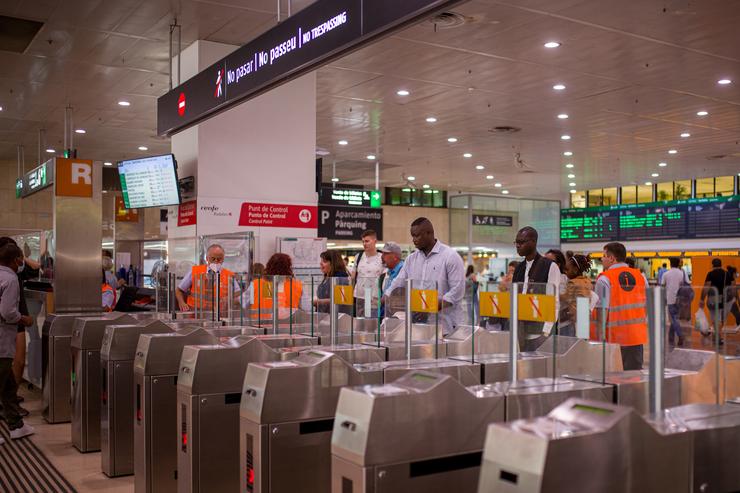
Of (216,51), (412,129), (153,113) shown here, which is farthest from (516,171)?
(216,51)

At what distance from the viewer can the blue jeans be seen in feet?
10.3

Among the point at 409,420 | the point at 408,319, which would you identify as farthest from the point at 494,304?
the point at 409,420

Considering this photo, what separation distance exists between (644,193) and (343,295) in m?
18.9

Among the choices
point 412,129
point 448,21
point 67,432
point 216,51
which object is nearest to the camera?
point 67,432

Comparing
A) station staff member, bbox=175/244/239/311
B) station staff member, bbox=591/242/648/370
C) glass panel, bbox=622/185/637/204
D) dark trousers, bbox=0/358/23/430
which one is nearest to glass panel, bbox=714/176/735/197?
glass panel, bbox=622/185/637/204

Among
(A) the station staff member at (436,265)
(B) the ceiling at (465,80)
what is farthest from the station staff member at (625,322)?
(B) the ceiling at (465,80)

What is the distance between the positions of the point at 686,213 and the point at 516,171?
4.05 m

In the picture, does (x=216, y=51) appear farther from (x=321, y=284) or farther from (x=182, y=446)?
(x=182, y=446)

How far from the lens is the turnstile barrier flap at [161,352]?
4.31m

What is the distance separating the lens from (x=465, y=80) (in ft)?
31.5

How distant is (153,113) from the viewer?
1185 cm

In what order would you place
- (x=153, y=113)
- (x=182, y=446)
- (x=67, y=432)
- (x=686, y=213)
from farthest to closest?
1. (x=686, y=213)
2. (x=153, y=113)
3. (x=67, y=432)
4. (x=182, y=446)

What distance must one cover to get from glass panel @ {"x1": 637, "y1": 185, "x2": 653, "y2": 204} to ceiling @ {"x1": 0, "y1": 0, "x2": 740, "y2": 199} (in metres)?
4.71

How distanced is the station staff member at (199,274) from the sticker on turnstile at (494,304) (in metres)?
2.98
